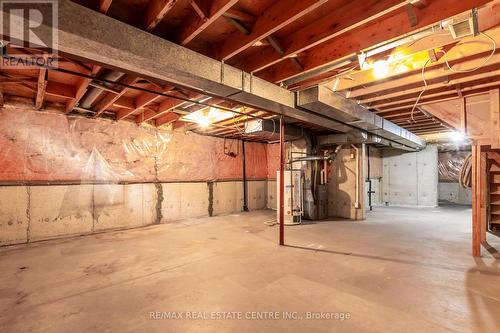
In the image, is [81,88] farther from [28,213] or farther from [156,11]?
[28,213]

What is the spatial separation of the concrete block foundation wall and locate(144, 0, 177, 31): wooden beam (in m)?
3.54

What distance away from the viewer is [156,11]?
175cm

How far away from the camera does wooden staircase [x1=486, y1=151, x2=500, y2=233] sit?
4.07 m

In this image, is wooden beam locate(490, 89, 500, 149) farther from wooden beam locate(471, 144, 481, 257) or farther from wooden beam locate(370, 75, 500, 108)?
wooden beam locate(471, 144, 481, 257)

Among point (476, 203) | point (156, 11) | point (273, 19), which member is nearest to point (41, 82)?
point (156, 11)

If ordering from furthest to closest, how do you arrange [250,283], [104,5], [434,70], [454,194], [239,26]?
[454,194], [434,70], [250,283], [239,26], [104,5]

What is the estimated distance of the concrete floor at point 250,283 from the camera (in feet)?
5.63

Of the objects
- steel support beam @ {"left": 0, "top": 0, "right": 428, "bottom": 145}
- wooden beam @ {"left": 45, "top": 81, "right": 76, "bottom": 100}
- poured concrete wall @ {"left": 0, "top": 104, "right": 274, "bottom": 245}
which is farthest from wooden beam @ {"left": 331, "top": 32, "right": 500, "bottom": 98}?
poured concrete wall @ {"left": 0, "top": 104, "right": 274, "bottom": 245}

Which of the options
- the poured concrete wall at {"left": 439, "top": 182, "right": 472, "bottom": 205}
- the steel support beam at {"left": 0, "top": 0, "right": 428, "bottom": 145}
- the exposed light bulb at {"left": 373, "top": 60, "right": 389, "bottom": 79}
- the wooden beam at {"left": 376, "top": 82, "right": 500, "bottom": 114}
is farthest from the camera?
the poured concrete wall at {"left": 439, "top": 182, "right": 472, "bottom": 205}

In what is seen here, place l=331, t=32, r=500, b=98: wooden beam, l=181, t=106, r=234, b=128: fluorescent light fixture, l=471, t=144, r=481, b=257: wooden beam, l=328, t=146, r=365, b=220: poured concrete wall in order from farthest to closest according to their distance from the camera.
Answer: l=328, t=146, r=365, b=220: poured concrete wall
l=181, t=106, r=234, b=128: fluorescent light fixture
l=471, t=144, r=481, b=257: wooden beam
l=331, t=32, r=500, b=98: wooden beam

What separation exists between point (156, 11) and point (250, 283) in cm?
243

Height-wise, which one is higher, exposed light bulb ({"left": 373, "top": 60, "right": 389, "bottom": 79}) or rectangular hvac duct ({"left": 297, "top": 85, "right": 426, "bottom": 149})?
exposed light bulb ({"left": 373, "top": 60, "right": 389, "bottom": 79})

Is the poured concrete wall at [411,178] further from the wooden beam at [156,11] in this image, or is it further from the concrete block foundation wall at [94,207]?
the wooden beam at [156,11]

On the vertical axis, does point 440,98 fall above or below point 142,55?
above
